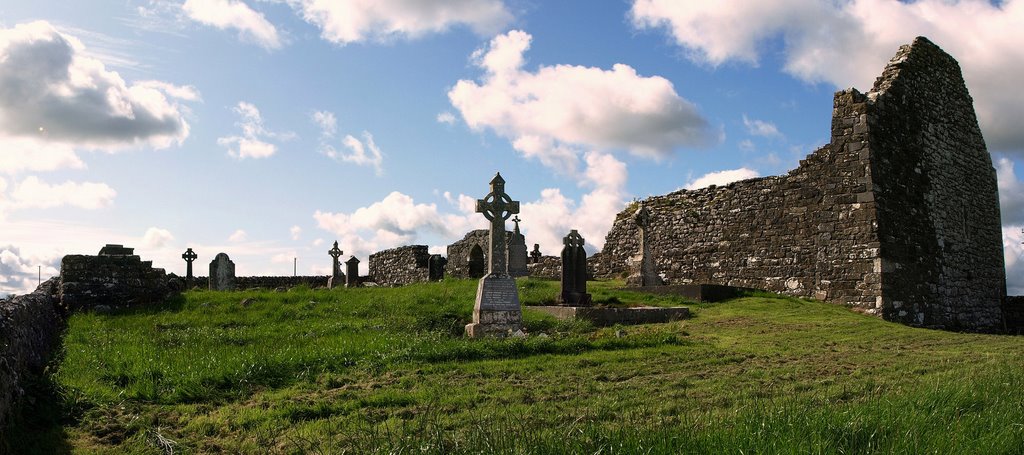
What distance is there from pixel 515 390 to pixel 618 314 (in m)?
7.96

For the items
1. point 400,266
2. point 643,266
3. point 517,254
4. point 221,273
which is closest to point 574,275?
point 643,266

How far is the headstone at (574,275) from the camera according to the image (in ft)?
55.4

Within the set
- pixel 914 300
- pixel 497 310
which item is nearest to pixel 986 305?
pixel 914 300

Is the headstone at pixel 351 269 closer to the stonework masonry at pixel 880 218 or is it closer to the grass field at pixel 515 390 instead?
the stonework masonry at pixel 880 218

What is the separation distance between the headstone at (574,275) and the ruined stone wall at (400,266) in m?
10.5

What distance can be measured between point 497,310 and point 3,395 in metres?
8.11

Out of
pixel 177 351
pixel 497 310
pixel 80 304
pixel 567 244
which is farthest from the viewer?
pixel 567 244

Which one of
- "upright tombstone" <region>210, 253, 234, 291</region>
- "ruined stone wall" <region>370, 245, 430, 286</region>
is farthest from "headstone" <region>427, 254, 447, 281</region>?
"upright tombstone" <region>210, 253, 234, 291</region>

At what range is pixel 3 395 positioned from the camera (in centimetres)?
582

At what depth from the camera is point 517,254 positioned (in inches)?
1056

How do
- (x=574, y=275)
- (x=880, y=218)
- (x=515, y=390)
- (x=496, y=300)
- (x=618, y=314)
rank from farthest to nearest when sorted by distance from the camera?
(x=880, y=218), (x=574, y=275), (x=618, y=314), (x=496, y=300), (x=515, y=390)

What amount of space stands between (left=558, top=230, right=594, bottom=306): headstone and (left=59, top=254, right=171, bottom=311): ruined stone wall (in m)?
9.24

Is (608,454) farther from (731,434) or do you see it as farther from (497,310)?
(497,310)

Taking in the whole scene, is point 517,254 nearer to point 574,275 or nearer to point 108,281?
point 574,275
